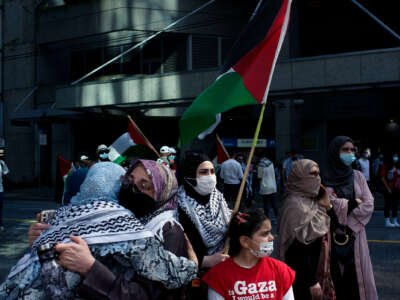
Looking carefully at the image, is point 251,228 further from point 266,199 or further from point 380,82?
point 380,82

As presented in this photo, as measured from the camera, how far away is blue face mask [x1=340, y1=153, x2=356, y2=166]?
4359 millimetres

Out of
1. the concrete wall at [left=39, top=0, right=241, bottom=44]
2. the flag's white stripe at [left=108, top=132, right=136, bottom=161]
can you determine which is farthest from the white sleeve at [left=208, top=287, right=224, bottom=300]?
the concrete wall at [left=39, top=0, right=241, bottom=44]

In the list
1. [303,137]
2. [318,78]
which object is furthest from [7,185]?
[318,78]

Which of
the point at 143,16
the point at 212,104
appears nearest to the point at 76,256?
the point at 212,104

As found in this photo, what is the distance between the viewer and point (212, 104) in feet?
13.0

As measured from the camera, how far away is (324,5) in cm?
2581

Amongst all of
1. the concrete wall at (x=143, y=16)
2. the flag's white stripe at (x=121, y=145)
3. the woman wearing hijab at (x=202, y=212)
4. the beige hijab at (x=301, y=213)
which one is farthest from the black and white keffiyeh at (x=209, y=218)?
the concrete wall at (x=143, y=16)

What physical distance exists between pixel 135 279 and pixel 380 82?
625 inches

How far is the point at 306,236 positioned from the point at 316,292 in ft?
1.37

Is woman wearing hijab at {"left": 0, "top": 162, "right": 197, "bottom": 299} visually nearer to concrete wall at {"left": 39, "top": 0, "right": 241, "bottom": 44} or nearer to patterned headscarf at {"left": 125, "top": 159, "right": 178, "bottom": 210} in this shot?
patterned headscarf at {"left": 125, "top": 159, "right": 178, "bottom": 210}

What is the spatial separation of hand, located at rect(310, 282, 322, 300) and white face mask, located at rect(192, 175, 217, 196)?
42.3 inches

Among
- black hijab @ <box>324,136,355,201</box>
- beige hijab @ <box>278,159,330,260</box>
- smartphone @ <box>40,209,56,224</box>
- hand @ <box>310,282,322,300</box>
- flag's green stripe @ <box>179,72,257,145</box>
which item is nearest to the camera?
smartphone @ <box>40,209,56,224</box>

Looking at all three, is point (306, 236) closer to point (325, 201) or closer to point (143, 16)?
point (325, 201)

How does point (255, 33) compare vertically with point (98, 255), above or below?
above
